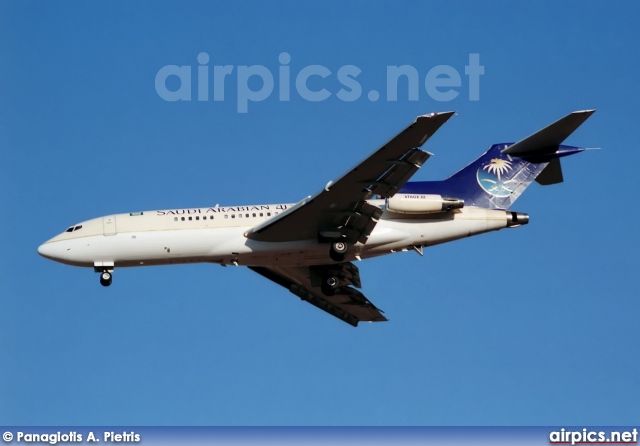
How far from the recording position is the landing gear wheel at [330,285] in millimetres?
49906

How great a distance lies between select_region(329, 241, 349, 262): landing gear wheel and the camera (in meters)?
47.0

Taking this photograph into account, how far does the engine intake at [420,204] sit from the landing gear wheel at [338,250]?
88.9 inches

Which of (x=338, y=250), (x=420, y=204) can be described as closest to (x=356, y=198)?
(x=338, y=250)

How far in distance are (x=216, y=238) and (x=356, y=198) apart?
18.8 feet

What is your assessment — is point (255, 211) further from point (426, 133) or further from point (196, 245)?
point (426, 133)

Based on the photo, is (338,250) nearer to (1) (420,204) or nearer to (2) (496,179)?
(1) (420,204)

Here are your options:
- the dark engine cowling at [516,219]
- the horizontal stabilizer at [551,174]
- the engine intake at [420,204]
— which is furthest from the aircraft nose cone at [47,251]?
the horizontal stabilizer at [551,174]

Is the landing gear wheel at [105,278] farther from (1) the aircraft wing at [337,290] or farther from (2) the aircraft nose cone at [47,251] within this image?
(1) the aircraft wing at [337,290]

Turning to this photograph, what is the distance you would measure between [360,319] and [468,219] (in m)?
9.55

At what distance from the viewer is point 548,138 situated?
1918 inches

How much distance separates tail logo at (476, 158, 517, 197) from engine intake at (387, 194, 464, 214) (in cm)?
249

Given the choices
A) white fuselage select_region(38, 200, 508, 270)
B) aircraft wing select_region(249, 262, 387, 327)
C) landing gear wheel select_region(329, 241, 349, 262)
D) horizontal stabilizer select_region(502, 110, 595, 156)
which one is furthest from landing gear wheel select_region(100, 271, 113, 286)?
horizontal stabilizer select_region(502, 110, 595, 156)

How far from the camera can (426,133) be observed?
138 ft

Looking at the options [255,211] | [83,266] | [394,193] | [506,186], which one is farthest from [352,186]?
[83,266]
